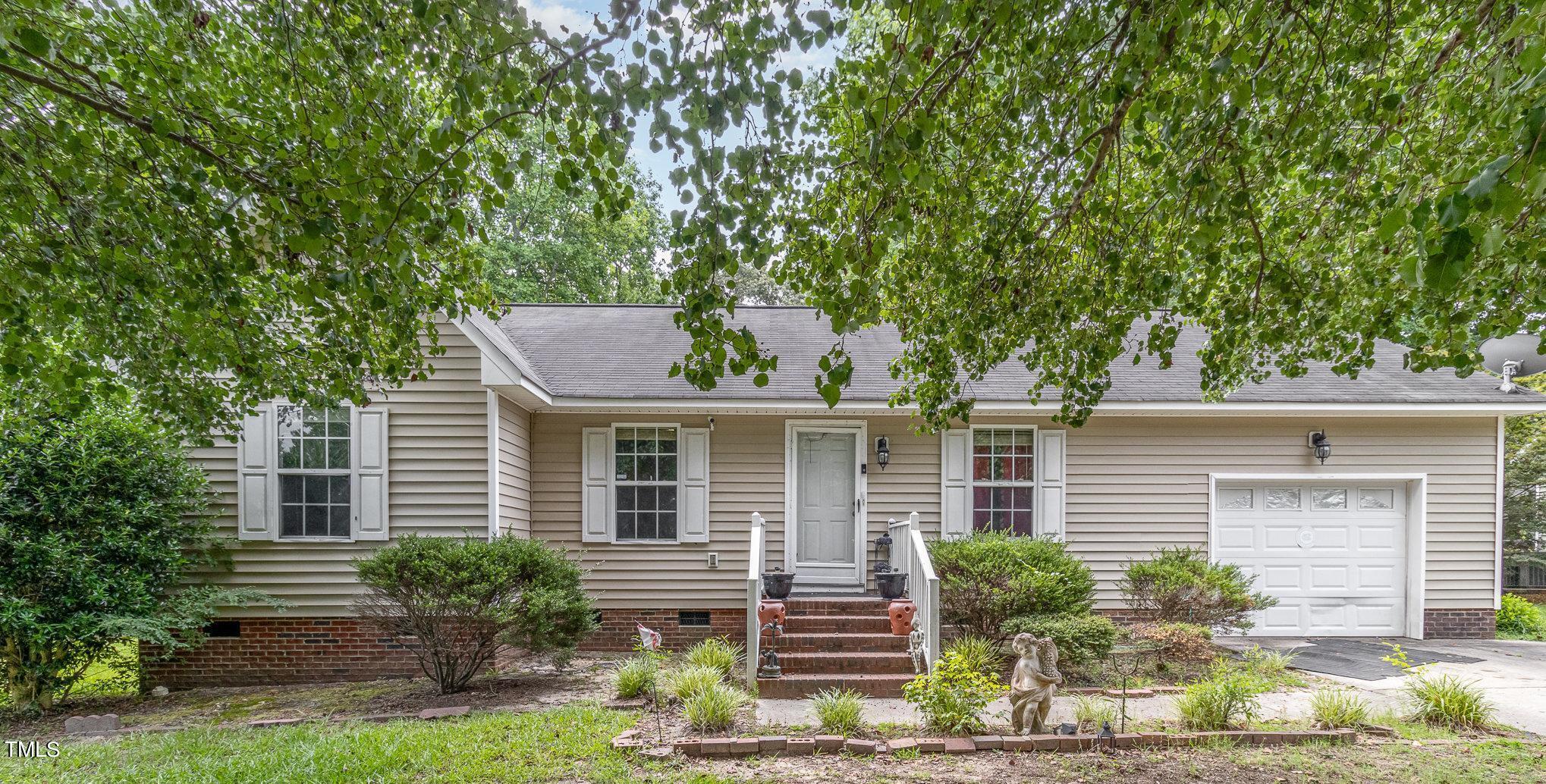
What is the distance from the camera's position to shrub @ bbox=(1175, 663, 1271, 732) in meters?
5.23

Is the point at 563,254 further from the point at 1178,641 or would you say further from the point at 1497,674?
the point at 1497,674

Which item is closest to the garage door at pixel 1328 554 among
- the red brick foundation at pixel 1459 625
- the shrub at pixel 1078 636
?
the red brick foundation at pixel 1459 625

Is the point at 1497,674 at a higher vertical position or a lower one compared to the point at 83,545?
lower

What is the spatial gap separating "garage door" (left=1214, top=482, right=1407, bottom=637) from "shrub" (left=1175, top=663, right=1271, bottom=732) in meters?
4.40

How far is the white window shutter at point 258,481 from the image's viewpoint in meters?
7.50

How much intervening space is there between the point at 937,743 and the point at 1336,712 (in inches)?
113

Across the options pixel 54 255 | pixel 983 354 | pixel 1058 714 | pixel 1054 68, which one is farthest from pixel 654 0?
pixel 1058 714

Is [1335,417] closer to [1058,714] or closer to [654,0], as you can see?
[1058,714]

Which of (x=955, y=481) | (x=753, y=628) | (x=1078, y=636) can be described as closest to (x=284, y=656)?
(x=753, y=628)

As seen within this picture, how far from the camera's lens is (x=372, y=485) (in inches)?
299

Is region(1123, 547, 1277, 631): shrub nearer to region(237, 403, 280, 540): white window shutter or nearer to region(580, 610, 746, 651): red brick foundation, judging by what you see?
region(580, 610, 746, 651): red brick foundation

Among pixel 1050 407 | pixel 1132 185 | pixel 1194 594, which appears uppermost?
pixel 1132 185

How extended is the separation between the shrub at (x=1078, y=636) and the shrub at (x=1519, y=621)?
6.69m

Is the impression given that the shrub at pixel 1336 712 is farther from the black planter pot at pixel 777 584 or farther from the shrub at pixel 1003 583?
the black planter pot at pixel 777 584
